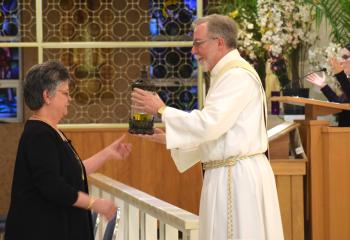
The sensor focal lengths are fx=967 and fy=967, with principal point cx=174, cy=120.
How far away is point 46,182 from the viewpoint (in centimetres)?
407

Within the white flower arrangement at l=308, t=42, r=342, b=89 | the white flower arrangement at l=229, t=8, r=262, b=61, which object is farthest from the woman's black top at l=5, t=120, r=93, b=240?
the white flower arrangement at l=229, t=8, r=262, b=61

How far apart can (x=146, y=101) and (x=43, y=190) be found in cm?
82

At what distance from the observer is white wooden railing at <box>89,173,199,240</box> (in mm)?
4398

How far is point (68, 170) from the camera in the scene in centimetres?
421

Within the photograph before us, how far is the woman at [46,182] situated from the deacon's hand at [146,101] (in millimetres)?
517

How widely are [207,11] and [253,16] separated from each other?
79 cm

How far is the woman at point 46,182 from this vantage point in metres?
4.11

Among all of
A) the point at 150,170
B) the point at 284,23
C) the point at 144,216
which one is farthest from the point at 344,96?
the point at 144,216

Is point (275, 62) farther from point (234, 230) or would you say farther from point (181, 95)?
point (234, 230)

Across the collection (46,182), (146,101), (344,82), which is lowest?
(46,182)

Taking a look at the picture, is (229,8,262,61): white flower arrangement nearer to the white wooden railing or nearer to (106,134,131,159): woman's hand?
the white wooden railing

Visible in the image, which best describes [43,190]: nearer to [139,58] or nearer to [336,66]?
[336,66]

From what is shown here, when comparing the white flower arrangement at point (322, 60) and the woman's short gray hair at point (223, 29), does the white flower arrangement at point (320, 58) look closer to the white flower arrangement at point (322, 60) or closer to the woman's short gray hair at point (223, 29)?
the white flower arrangement at point (322, 60)

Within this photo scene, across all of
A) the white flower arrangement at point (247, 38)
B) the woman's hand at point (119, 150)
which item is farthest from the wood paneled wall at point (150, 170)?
the woman's hand at point (119, 150)
